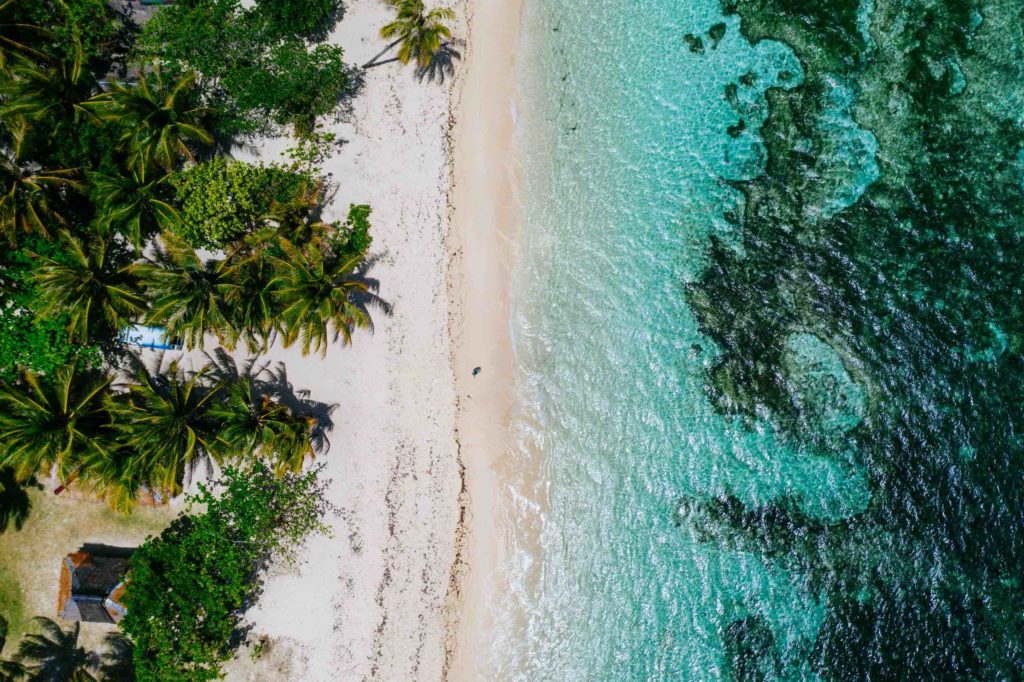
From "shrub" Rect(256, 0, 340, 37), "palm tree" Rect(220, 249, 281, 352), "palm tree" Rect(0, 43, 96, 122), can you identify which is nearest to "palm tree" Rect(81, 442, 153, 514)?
"palm tree" Rect(220, 249, 281, 352)

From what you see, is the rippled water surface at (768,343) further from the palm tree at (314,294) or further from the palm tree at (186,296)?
the palm tree at (186,296)

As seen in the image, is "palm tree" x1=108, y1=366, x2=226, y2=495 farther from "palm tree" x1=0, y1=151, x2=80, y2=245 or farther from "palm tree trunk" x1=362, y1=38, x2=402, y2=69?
"palm tree trunk" x1=362, y1=38, x2=402, y2=69

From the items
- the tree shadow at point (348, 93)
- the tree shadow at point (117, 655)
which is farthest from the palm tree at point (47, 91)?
the tree shadow at point (117, 655)

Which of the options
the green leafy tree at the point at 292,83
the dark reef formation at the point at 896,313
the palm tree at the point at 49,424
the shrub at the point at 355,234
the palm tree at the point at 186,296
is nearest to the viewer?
the palm tree at the point at 49,424

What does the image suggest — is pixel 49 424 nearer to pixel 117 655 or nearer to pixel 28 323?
pixel 28 323

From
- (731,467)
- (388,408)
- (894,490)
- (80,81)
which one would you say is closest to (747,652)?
(731,467)
